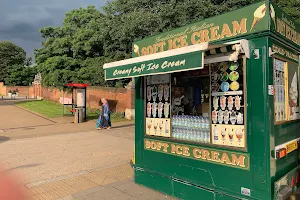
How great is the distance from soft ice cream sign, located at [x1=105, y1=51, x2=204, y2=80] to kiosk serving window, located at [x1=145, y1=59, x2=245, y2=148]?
63 centimetres

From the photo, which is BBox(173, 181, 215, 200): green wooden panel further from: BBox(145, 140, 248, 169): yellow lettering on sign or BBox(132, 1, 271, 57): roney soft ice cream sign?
BBox(132, 1, 271, 57): roney soft ice cream sign

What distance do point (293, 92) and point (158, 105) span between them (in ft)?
7.13

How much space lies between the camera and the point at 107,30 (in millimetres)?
20984

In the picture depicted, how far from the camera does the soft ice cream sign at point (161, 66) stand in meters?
3.09

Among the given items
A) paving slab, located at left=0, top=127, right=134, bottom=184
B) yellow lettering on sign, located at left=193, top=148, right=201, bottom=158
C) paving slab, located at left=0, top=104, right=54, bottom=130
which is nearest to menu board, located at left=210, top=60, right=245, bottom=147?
yellow lettering on sign, located at left=193, top=148, right=201, bottom=158

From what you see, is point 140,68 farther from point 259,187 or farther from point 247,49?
point 259,187

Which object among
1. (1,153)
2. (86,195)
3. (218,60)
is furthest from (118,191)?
(1,153)

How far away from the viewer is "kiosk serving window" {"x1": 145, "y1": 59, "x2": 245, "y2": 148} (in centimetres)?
343

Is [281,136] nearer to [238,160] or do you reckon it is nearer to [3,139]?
[238,160]

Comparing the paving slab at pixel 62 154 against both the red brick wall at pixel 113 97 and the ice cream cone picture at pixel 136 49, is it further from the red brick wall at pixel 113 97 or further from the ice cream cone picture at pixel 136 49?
the red brick wall at pixel 113 97

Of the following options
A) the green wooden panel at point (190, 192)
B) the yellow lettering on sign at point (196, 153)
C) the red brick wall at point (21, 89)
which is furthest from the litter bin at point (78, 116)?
the red brick wall at point (21, 89)

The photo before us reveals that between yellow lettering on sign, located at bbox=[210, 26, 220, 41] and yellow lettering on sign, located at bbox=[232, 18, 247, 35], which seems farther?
yellow lettering on sign, located at bbox=[210, 26, 220, 41]

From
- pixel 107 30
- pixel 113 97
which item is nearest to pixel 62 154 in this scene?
pixel 113 97

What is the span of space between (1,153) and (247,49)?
25.5 feet
